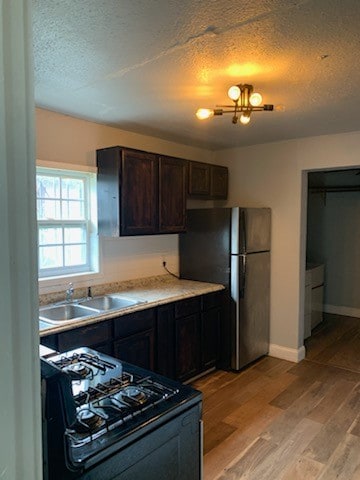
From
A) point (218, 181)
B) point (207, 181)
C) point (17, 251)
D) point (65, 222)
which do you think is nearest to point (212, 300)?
point (207, 181)

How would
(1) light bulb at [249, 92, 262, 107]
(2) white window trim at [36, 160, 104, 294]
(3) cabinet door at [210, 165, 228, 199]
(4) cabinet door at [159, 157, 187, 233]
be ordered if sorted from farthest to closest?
(3) cabinet door at [210, 165, 228, 199], (4) cabinet door at [159, 157, 187, 233], (2) white window trim at [36, 160, 104, 294], (1) light bulb at [249, 92, 262, 107]

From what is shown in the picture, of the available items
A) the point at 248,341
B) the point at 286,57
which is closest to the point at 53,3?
the point at 286,57

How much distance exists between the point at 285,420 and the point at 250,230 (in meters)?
1.80

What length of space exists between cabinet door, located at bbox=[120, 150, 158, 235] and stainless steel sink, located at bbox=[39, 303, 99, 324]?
2.38 feet

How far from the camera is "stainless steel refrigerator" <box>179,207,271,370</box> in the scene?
12.3 feet

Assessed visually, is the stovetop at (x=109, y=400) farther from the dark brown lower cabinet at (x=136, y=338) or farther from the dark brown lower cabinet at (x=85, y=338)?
the dark brown lower cabinet at (x=136, y=338)

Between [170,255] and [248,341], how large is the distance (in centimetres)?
127

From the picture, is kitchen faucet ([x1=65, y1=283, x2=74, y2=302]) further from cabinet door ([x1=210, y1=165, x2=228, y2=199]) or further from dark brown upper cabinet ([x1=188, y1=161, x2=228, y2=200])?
cabinet door ([x1=210, y1=165, x2=228, y2=199])

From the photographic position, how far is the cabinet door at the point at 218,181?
4.31 meters

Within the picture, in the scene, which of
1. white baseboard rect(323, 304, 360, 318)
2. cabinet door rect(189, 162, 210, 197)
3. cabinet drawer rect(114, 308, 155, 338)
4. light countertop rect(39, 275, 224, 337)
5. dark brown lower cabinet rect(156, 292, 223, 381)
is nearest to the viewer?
light countertop rect(39, 275, 224, 337)

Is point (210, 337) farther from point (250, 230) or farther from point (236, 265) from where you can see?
point (250, 230)

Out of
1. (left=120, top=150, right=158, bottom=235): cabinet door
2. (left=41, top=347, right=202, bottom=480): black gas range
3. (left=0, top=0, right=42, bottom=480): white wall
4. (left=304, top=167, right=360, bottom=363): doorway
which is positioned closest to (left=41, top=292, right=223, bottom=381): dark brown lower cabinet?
(left=120, top=150, right=158, bottom=235): cabinet door

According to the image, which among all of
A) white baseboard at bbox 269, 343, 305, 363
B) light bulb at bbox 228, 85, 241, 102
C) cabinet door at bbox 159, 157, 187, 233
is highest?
light bulb at bbox 228, 85, 241, 102

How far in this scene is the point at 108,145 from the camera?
3525 millimetres
